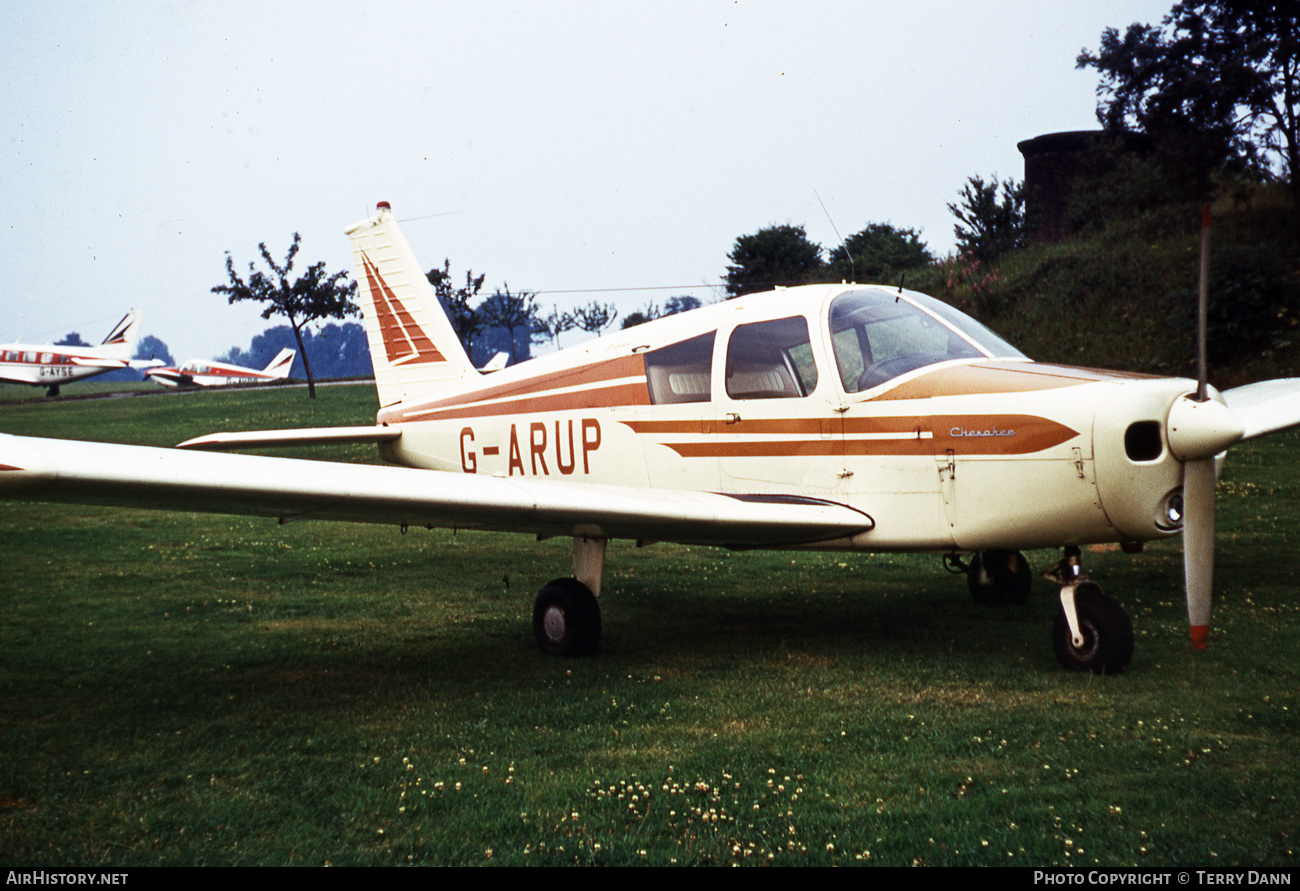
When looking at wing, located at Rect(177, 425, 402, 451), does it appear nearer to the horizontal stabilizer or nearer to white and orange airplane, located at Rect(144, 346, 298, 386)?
the horizontal stabilizer

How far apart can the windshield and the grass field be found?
74.0 inches

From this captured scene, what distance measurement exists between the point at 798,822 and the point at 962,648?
10.3ft

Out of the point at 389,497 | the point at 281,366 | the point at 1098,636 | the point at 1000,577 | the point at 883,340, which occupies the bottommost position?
the point at 1000,577

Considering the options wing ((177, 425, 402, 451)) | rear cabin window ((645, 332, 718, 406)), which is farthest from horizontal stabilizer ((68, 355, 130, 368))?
rear cabin window ((645, 332, 718, 406))

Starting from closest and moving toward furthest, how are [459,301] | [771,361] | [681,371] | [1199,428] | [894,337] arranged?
[1199,428] < [894,337] < [771,361] < [681,371] < [459,301]

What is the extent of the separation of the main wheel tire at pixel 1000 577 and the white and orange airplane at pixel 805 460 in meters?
0.02

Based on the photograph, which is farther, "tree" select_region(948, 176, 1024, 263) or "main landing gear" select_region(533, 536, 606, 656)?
"tree" select_region(948, 176, 1024, 263)

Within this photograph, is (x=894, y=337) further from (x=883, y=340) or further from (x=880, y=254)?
(x=880, y=254)

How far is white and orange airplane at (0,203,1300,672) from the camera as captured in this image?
5090 millimetres

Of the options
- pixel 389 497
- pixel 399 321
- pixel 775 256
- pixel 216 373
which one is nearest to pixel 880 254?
pixel 775 256

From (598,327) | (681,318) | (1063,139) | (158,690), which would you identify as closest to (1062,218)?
(1063,139)

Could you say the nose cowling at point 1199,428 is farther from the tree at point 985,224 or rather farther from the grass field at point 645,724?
the tree at point 985,224

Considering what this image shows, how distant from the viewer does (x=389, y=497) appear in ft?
17.1

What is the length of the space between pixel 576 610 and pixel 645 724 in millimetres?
1619
